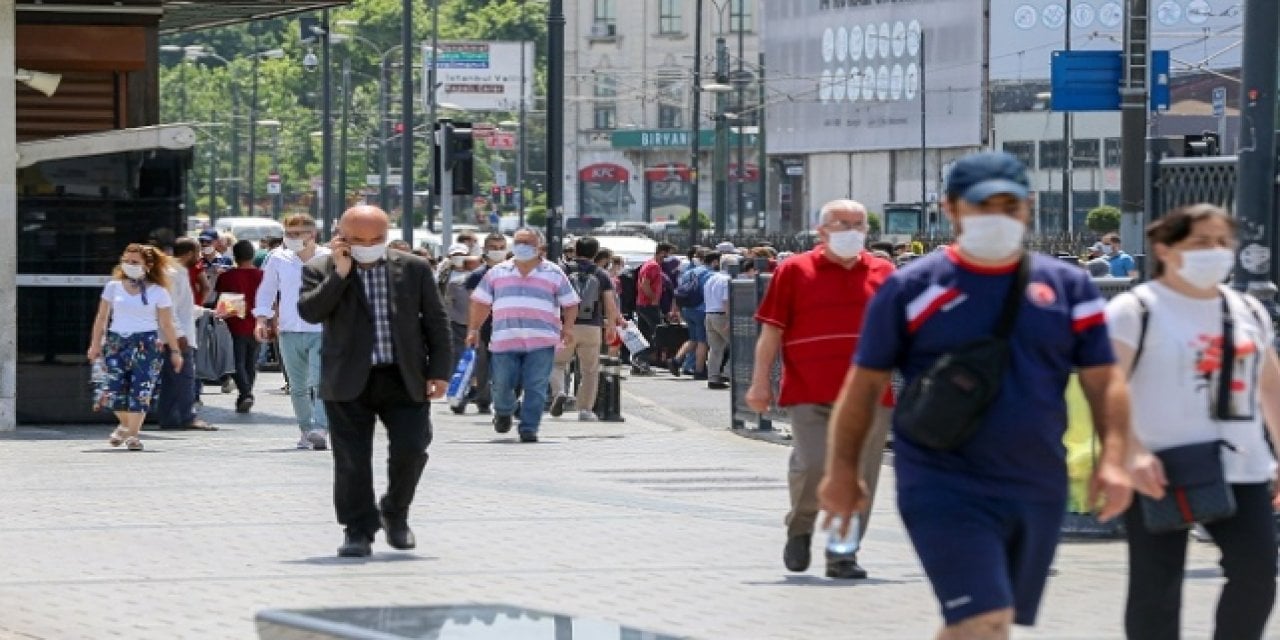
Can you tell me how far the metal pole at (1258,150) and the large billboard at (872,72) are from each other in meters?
75.5

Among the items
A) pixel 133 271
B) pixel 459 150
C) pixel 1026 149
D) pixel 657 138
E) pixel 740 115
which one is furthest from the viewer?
pixel 657 138

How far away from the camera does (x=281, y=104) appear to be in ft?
355

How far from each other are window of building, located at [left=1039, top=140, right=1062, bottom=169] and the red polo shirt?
84.9 m

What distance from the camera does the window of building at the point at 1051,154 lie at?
3783 inches

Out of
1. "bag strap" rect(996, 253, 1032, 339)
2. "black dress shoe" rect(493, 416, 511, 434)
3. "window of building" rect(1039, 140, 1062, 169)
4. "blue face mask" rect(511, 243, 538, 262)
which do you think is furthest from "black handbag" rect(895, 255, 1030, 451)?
"window of building" rect(1039, 140, 1062, 169)

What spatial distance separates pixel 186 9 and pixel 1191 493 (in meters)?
23.8

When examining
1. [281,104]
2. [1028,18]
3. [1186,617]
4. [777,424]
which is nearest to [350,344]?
[1186,617]

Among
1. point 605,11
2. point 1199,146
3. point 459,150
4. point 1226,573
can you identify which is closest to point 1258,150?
point 1199,146

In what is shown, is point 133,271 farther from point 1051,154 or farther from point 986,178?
point 1051,154

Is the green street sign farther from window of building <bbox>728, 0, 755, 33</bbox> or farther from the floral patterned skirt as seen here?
the floral patterned skirt

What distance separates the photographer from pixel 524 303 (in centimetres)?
2130

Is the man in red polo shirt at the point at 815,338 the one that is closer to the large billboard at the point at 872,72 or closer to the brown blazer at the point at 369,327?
the brown blazer at the point at 369,327

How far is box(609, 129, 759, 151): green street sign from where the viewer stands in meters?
129

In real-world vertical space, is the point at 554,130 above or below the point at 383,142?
below
